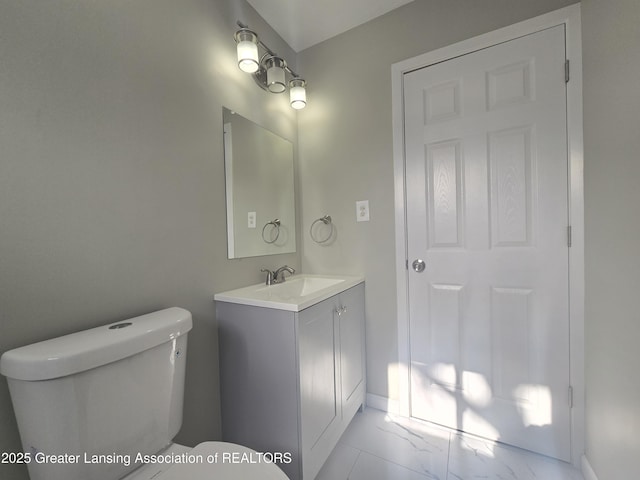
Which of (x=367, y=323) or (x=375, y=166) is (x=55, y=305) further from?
(x=375, y=166)

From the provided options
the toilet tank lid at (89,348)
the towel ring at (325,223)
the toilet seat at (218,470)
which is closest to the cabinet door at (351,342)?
the towel ring at (325,223)

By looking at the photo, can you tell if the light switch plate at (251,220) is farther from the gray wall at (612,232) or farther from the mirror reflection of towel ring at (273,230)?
the gray wall at (612,232)

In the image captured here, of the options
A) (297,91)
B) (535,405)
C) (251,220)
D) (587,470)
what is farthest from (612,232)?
(297,91)

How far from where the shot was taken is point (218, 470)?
733 millimetres

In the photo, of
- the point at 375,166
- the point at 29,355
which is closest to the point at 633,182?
the point at 375,166

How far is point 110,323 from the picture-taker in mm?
895

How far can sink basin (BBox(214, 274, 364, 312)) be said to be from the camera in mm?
1094

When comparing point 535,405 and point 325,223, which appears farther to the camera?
point 325,223

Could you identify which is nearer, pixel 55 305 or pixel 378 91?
pixel 55 305

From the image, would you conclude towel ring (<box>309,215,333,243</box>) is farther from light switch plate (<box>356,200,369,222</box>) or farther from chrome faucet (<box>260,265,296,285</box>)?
chrome faucet (<box>260,265,296,285</box>)

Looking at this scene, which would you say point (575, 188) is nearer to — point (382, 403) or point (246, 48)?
point (382, 403)

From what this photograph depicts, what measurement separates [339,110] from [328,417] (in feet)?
6.07

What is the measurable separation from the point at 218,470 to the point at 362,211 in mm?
1423

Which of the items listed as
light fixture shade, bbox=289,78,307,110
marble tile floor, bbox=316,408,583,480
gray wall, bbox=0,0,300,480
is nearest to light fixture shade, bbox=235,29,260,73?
gray wall, bbox=0,0,300,480
